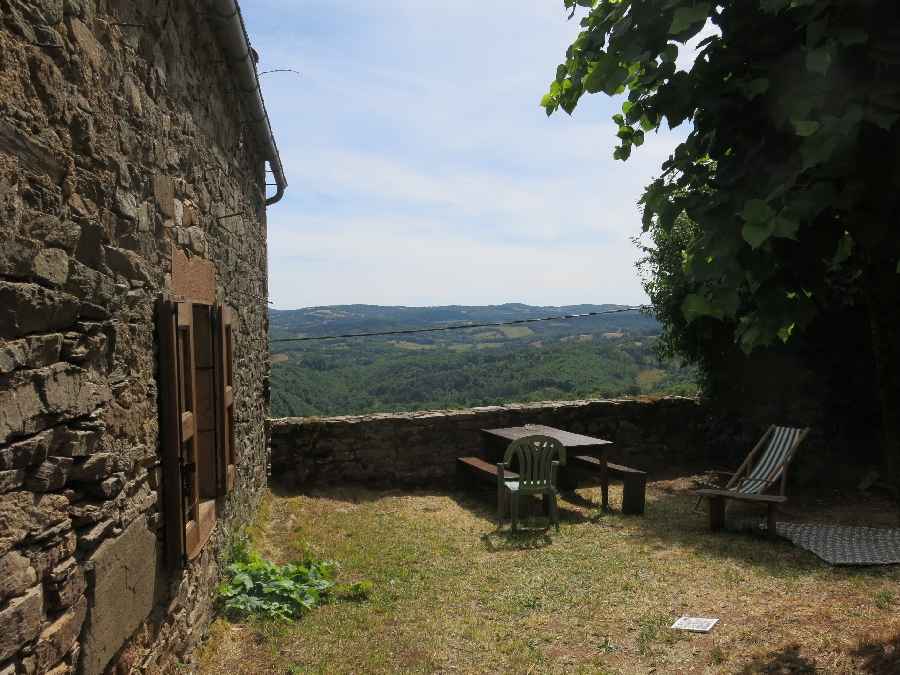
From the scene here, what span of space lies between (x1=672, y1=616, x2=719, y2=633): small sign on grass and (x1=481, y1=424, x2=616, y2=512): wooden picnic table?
309cm

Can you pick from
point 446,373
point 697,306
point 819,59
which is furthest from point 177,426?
point 446,373

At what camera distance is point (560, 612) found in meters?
4.32

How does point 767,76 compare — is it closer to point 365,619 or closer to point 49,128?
point 49,128

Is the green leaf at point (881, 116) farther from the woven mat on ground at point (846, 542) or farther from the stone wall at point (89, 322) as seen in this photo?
the woven mat on ground at point (846, 542)

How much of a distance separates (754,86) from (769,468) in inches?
203

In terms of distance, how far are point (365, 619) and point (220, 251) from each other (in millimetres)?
2575

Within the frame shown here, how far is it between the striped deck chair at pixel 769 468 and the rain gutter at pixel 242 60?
526 centimetres

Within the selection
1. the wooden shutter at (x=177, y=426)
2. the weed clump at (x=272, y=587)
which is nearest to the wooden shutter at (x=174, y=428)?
the wooden shutter at (x=177, y=426)

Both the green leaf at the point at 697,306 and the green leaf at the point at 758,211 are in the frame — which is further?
the green leaf at the point at 697,306

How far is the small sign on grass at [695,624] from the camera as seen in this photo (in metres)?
3.88

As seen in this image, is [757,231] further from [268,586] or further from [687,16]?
[268,586]

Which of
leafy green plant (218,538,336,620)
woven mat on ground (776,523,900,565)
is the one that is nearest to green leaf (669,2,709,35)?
leafy green plant (218,538,336,620)

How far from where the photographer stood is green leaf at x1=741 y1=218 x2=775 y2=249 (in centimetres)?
224

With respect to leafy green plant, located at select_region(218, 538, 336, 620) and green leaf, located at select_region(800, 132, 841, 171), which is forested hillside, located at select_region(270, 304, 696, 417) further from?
green leaf, located at select_region(800, 132, 841, 171)
